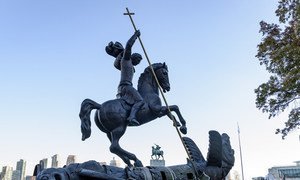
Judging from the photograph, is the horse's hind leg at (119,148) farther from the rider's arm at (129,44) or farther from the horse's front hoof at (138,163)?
the rider's arm at (129,44)

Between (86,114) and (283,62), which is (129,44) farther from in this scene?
(283,62)

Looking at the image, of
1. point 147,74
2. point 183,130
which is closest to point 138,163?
point 183,130

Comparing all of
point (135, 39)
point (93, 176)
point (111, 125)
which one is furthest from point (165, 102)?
point (93, 176)

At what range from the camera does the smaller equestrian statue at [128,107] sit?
6375 millimetres

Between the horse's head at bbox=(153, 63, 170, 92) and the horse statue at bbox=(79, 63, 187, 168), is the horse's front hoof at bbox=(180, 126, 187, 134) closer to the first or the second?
the horse statue at bbox=(79, 63, 187, 168)

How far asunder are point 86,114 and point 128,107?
0.85 meters

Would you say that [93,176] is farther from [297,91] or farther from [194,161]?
[297,91]

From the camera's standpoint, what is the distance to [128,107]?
21.5 ft

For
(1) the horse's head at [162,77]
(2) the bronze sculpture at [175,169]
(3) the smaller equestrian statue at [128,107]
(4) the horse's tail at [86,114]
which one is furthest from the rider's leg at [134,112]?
(2) the bronze sculpture at [175,169]

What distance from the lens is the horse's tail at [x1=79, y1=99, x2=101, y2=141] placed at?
20.8 ft

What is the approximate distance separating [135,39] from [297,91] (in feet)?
29.6

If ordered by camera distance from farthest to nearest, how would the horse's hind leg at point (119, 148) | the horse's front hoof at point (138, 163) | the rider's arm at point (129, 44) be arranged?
the rider's arm at point (129, 44), the horse's hind leg at point (119, 148), the horse's front hoof at point (138, 163)

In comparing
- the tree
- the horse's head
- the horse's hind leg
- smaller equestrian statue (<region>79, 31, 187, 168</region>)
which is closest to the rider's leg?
smaller equestrian statue (<region>79, 31, 187, 168</region>)

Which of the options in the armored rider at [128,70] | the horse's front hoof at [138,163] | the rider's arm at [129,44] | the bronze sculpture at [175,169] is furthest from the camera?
the rider's arm at [129,44]
